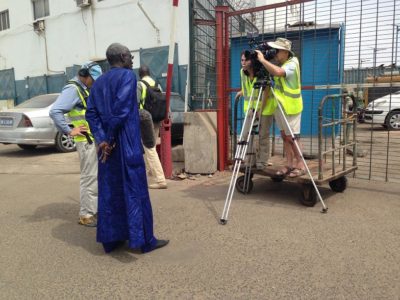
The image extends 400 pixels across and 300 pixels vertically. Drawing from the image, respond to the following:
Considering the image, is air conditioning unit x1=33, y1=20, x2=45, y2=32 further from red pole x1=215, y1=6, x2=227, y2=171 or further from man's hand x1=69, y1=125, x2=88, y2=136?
man's hand x1=69, y1=125, x2=88, y2=136

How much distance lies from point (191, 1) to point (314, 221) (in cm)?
867

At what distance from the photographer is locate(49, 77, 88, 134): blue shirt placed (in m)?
4.32

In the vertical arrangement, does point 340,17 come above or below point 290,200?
above

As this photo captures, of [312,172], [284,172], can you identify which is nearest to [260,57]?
[284,172]

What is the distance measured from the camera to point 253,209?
4910mm

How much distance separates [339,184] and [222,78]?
100 inches

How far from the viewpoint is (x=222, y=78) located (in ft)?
22.0

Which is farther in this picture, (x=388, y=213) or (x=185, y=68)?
(x=185, y=68)

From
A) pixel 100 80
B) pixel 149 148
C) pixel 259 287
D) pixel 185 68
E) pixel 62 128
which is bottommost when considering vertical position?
pixel 259 287

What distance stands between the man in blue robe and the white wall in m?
8.48

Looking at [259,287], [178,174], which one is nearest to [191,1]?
[178,174]

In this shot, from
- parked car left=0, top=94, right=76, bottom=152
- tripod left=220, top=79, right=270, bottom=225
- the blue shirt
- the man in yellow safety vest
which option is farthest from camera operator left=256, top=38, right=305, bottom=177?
parked car left=0, top=94, right=76, bottom=152

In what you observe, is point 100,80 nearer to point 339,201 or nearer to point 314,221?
point 314,221

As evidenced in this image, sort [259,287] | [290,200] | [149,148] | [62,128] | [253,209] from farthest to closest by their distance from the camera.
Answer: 1. [149,148]
2. [290,200]
3. [253,209]
4. [62,128]
5. [259,287]
